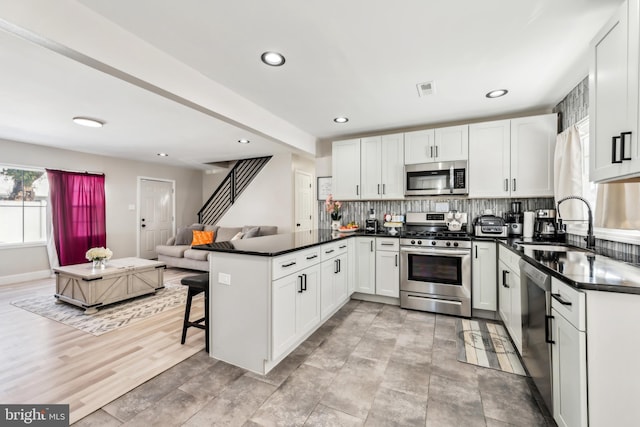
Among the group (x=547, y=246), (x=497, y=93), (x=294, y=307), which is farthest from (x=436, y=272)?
(x=497, y=93)

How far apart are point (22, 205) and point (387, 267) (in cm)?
649

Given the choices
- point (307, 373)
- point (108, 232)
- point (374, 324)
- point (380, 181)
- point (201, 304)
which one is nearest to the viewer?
point (307, 373)

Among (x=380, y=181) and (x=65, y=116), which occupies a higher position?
(x=65, y=116)

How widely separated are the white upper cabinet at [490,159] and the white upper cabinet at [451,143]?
0.07 meters

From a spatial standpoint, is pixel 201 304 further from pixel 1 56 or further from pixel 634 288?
pixel 634 288

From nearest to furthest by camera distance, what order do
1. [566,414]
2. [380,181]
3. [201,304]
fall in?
[566,414], [201,304], [380,181]

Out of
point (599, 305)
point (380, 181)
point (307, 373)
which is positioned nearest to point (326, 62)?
point (380, 181)

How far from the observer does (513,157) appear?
325 cm

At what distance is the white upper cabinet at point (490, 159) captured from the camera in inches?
129

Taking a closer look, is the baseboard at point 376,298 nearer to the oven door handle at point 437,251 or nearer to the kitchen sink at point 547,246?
the oven door handle at point 437,251

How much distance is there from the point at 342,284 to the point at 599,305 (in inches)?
93.0

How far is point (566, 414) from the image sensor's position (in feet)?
4.46

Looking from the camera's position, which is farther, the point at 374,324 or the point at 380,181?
the point at 380,181

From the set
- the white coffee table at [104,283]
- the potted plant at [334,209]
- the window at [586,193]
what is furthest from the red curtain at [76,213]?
the window at [586,193]
